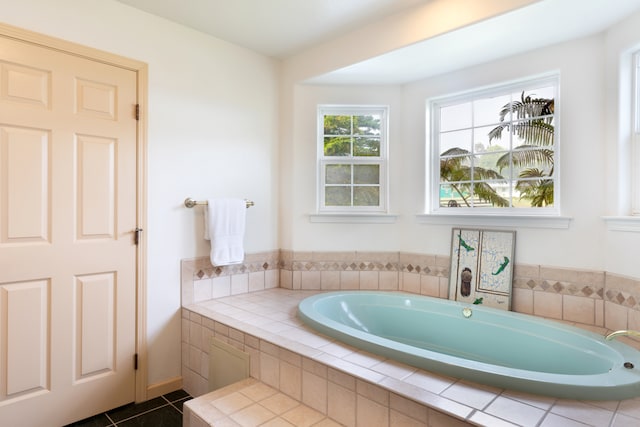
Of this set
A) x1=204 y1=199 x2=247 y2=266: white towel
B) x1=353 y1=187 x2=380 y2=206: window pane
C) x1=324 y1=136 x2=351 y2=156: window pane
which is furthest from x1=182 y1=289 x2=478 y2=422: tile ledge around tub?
x1=324 y1=136 x2=351 y2=156: window pane

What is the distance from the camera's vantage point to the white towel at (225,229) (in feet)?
7.92

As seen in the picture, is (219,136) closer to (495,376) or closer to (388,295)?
(388,295)

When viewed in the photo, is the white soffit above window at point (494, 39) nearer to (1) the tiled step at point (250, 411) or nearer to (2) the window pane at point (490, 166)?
(2) the window pane at point (490, 166)

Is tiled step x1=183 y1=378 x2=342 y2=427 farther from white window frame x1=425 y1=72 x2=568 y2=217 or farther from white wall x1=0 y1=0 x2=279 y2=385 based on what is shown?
white window frame x1=425 y1=72 x2=568 y2=217

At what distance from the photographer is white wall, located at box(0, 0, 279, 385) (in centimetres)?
204

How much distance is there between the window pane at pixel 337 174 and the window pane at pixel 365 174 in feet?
0.22

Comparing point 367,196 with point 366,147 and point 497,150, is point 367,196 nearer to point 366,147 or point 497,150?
point 366,147

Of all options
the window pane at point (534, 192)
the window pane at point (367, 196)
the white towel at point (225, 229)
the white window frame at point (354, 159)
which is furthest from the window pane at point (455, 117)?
the white towel at point (225, 229)

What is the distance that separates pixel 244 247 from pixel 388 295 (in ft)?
3.74

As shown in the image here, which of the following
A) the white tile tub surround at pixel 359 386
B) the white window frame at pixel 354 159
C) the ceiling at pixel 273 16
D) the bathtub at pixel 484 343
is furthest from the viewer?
the white window frame at pixel 354 159

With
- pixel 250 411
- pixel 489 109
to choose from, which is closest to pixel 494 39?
pixel 489 109

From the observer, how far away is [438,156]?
2773 mm

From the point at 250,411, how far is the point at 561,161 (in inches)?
87.3

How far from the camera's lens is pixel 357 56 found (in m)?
2.44
